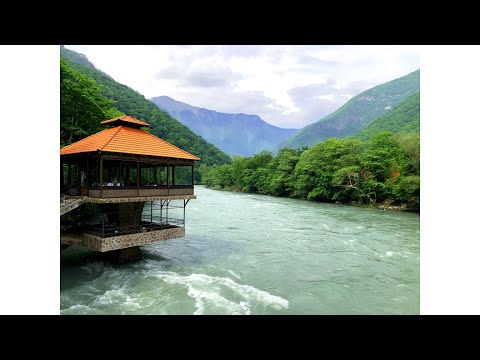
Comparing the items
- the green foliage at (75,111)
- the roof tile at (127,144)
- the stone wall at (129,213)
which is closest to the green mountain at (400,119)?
the green foliage at (75,111)

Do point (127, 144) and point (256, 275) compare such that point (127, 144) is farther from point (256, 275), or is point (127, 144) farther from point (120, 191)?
point (256, 275)

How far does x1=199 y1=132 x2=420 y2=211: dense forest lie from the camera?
109 feet

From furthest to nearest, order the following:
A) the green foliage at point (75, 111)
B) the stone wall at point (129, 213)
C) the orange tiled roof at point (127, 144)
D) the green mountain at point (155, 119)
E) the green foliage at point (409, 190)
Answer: the green mountain at point (155, 119)
the green foliage at point (409, 190)
the green foliage at point (75, 111)
the stone wall at point (129, 213)
the orange tiled roof at point (127, 144)

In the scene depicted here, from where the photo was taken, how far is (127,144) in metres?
11.9

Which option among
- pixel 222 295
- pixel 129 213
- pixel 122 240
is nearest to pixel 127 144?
pixel 129 213

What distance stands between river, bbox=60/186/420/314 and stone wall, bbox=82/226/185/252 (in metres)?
1.24

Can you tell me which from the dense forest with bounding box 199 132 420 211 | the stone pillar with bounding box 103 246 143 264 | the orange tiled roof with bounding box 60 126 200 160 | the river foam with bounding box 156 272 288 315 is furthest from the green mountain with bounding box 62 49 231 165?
the river foam with bounding box 156 272 288 315

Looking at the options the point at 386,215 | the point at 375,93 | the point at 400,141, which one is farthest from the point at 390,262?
the point at 375,93

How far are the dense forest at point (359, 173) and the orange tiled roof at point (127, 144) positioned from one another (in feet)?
87.4

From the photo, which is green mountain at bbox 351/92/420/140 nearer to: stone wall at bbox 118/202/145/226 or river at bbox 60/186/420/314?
river at bbox 60/186/420/314

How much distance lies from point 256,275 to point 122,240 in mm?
5401

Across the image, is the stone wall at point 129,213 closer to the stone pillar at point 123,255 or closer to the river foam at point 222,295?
the stone pillar at point 123,255

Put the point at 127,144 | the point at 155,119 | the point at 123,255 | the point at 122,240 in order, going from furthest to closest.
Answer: the point at 155,119
the point at 123,255
the point at 127,144
the point at 122,240

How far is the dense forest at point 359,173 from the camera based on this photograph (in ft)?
109
